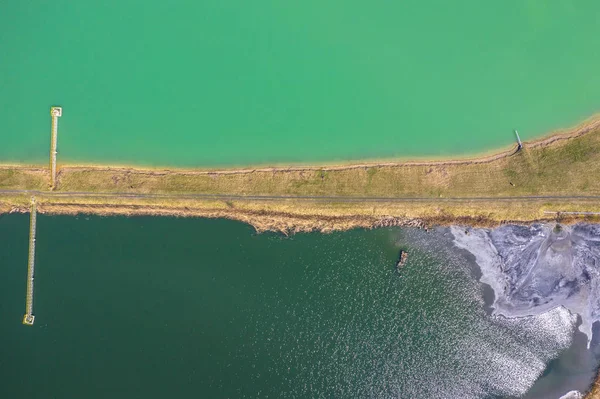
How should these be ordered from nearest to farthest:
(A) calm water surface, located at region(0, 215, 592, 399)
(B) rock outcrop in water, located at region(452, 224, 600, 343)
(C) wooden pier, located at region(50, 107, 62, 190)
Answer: (B) rock outcrop in water, located at region(452, 224, 600, 343)
(A) calm water surface, located at region(0, 215, 592, 399)
(C) wooden pier, located at region(50, 107, 62, 190)

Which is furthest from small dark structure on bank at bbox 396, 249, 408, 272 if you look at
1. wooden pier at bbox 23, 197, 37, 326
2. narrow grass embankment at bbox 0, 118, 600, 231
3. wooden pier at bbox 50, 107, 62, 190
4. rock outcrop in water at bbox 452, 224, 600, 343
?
wooden pier at bbox 23, 197, 37, 326

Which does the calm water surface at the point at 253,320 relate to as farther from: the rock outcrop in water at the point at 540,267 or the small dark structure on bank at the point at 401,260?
the rock outcrop in water at the point at 540,267

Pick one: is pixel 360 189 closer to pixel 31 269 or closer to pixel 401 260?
pixel 401 260

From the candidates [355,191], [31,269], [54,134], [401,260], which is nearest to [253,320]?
[401,260]

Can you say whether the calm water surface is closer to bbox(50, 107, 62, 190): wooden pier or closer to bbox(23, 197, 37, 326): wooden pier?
bbox(23, 197, 37, 326): wooden pier

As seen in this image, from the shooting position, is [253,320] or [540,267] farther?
[253,320]

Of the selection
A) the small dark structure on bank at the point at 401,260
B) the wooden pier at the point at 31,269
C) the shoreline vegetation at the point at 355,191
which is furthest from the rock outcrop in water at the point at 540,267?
the wooden pier at the point at 31,269
